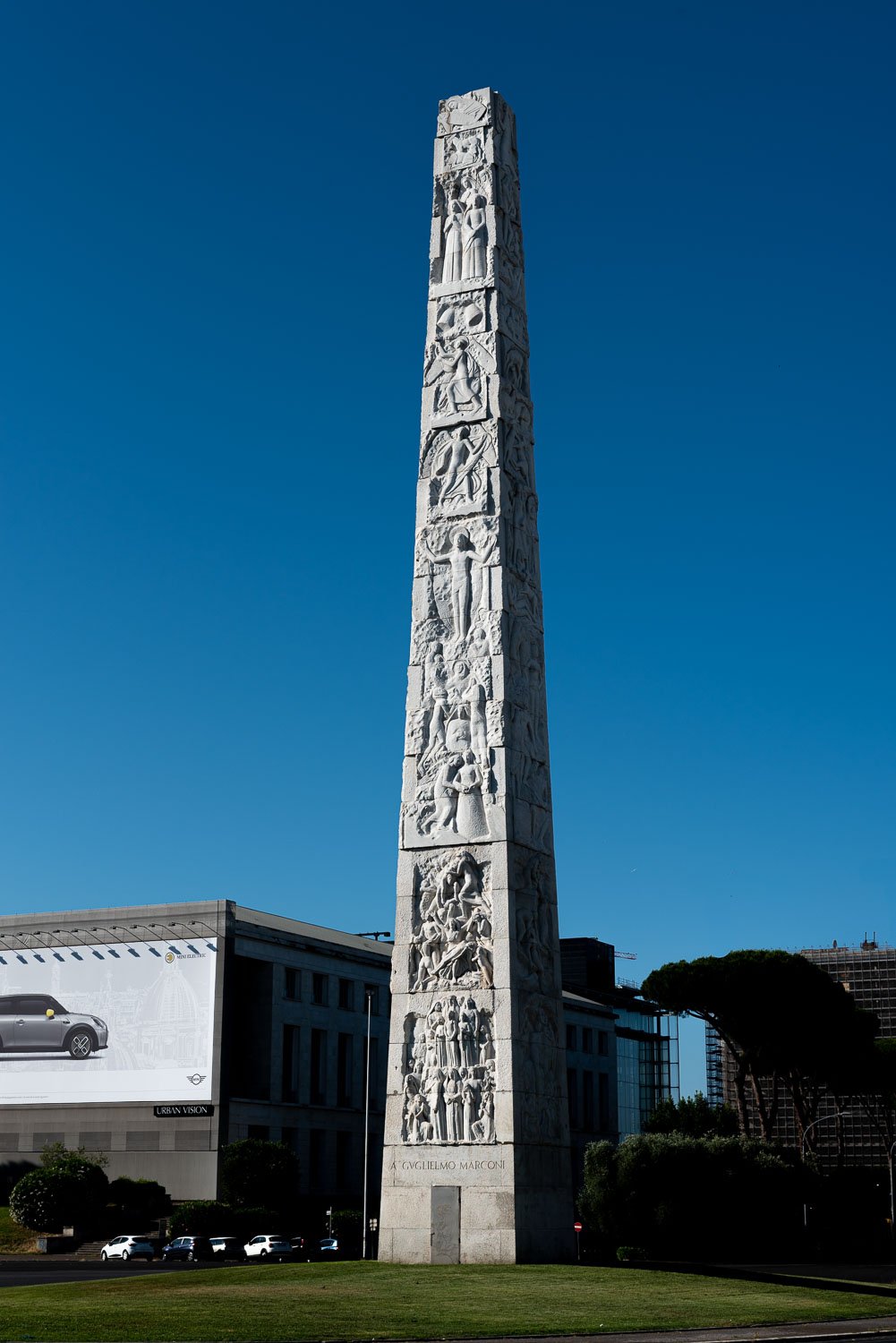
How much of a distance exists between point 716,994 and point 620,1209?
21.5 metres

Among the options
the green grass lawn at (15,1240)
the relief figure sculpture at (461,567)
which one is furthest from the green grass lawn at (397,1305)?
the green grass lawn at (15,1240)

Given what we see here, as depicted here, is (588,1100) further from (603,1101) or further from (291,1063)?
(291,1063)

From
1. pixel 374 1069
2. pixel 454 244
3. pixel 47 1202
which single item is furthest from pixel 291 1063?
pixel 454 244

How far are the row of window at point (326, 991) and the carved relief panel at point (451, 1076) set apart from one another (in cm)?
3974

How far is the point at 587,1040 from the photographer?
93.6m

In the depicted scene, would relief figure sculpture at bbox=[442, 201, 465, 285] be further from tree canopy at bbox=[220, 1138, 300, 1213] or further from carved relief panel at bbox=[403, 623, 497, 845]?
tree canopy at bbox=[220, 1138, 300, 1213]

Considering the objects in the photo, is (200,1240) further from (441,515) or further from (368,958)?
(441,515)

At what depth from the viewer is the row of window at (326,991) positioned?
2835 inches

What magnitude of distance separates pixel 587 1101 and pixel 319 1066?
982 inches

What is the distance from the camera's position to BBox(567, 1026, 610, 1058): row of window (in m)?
91.1

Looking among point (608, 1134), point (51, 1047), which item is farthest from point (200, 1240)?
point (608, 1134)

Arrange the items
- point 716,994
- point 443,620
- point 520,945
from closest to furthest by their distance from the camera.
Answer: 1. point 520,945
2. point 443,620
3. point 716,994

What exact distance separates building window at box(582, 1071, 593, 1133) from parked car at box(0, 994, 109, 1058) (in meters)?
34.0

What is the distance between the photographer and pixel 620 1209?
45531 millimetres
